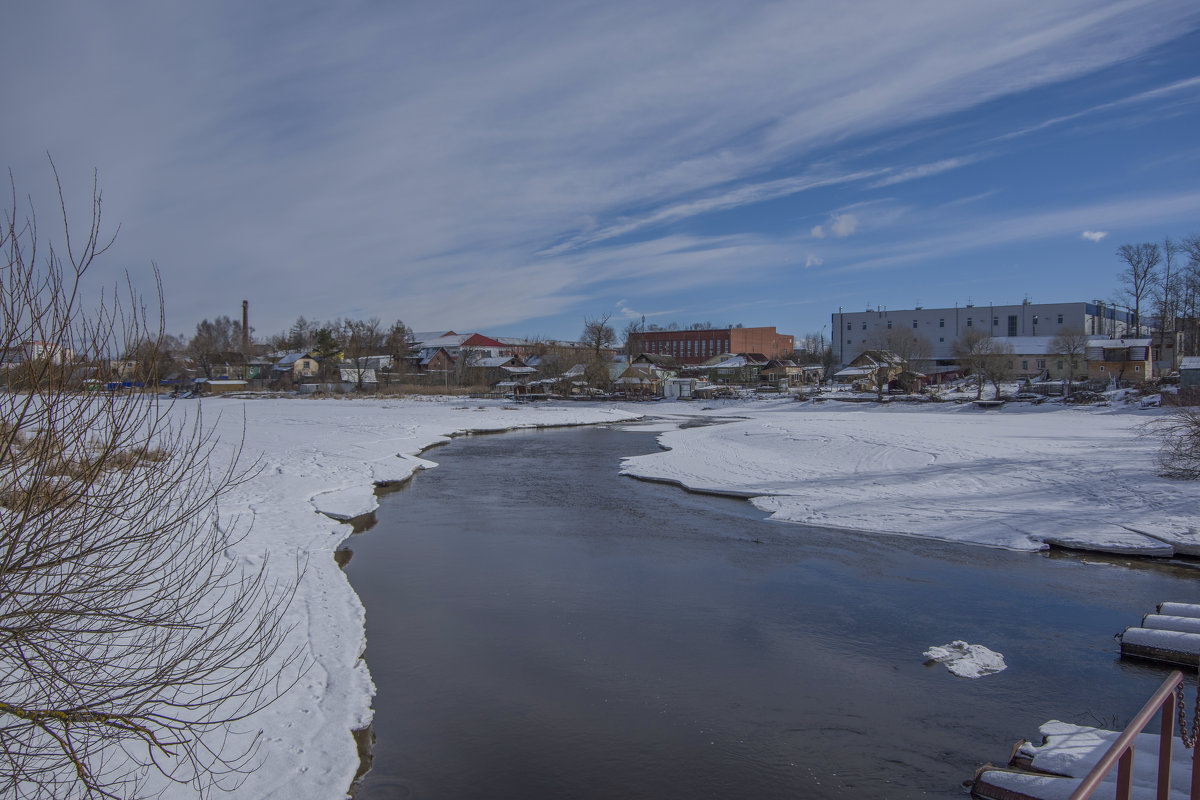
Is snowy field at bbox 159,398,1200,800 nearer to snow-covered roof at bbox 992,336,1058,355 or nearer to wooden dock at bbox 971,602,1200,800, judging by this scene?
wooden dock at bbox 971,602,1200,800

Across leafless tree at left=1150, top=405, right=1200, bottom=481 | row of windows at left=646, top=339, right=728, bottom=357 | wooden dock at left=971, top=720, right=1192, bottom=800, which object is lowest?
wooden dock at left=971, top=720, right=1192, bottom=800

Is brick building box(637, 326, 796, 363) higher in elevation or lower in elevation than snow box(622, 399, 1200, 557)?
higher

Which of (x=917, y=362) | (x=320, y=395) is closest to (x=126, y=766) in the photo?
(x=320, y=395)

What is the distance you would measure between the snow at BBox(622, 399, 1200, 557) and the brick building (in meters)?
93.2

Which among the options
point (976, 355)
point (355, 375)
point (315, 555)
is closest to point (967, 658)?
point (315, 555)

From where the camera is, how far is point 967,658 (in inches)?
360

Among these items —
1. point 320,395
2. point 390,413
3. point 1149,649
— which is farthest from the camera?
point 320,395

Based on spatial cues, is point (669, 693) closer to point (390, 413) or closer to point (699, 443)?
point (699, 443)

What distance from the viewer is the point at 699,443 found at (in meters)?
31.6

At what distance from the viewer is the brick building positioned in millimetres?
126688

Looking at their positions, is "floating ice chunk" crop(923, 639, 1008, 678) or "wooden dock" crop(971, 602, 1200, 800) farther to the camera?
"floating ice chunk" crop(923, 639, 1008, 678)

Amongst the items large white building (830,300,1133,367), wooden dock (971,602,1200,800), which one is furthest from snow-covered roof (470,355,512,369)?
wooden dock (971,602,1200,800)

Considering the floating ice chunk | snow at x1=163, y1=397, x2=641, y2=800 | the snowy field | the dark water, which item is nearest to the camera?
snow at x1=163, y1=397, x2=641, y2=800

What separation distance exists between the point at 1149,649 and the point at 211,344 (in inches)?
4497
